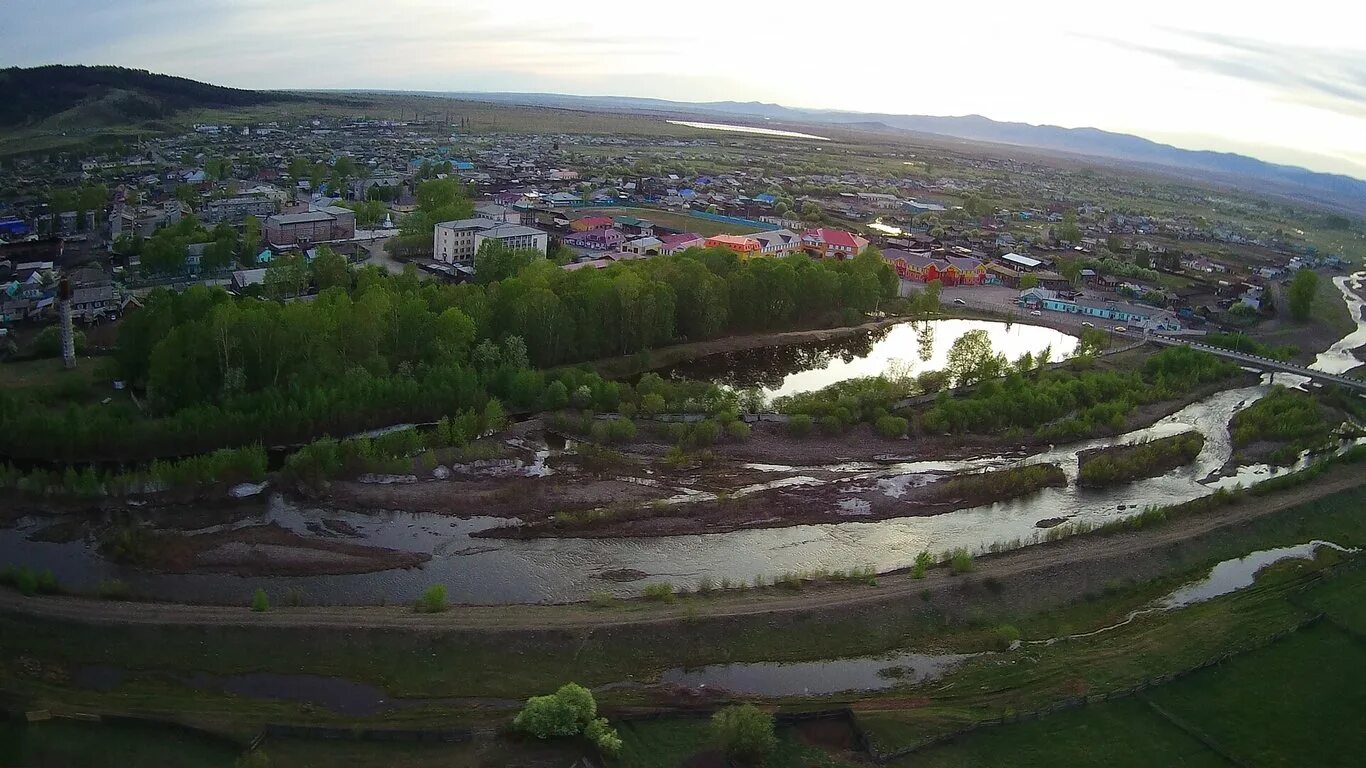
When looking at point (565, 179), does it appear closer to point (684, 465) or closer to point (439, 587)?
point (684, 465)

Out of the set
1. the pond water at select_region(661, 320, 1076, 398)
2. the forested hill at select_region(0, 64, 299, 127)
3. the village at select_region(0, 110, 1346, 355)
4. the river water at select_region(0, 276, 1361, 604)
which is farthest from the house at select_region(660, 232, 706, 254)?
the forested hill at select_region(0, 64, 299, 127)

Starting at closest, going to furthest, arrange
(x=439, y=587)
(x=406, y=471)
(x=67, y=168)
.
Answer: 1. (x=439, y=587)
2. (x=406, y=471)
3. (x=67, y=168)

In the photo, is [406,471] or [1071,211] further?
[1071,211]

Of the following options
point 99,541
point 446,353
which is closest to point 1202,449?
point 446,353

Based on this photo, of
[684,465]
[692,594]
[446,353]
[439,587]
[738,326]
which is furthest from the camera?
[738,326]

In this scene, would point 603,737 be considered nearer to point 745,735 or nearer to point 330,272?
point 745,735

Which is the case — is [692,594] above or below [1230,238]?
below

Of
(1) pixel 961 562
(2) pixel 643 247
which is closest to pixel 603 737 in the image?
(1) pixel 961 562

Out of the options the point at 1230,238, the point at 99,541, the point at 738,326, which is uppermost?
the point at 1230,238
